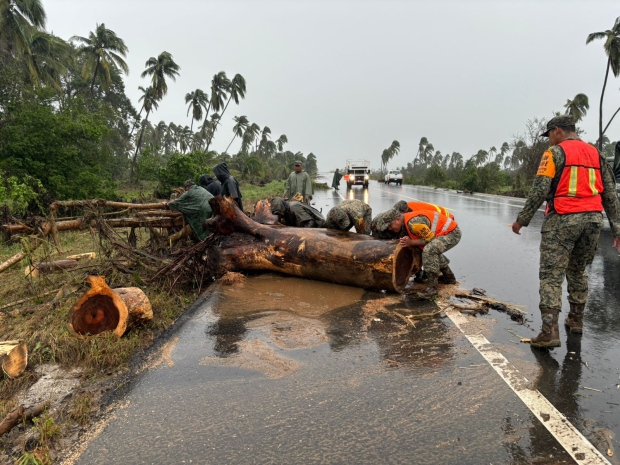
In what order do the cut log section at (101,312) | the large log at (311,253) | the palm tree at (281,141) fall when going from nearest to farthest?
the cut log section at (101,312) → the large log at (311,253) → the palm tree at (281,141)

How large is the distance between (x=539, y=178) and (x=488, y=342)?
4.84 ft

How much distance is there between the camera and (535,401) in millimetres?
2348

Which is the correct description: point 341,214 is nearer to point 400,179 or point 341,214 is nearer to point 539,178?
point 539,178

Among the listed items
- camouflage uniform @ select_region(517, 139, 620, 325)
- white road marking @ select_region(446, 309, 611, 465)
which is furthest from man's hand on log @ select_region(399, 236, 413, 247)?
white road marking @ select_region(446, 309, 611, 465)

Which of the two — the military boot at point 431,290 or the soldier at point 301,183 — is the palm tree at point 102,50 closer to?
the soldier at point 301,183

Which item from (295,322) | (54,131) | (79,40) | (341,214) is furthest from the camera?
(79,40)

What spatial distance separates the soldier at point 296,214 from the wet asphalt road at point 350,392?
8.23ft

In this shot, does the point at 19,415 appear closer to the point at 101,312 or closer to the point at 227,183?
the point at 101,312

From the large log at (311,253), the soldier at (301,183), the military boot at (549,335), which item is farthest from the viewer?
the soldier at (301,183)

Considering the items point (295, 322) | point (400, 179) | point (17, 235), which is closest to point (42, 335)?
point (17, 235)

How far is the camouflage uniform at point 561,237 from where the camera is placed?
317 centimetres

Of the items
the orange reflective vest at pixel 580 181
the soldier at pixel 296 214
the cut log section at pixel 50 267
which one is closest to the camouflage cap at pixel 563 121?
the orange reflective vest at pixel 580 181

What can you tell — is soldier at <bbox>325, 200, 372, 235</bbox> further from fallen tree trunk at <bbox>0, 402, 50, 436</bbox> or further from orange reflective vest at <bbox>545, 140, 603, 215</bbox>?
fallen tree trunk at <bbox>0, 402, 50, 436</bbox>

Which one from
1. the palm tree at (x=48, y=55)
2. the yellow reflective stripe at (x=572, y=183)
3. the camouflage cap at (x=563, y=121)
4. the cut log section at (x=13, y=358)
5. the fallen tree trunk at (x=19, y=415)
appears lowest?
the fallen tree trunk at (x=19, y=415)
